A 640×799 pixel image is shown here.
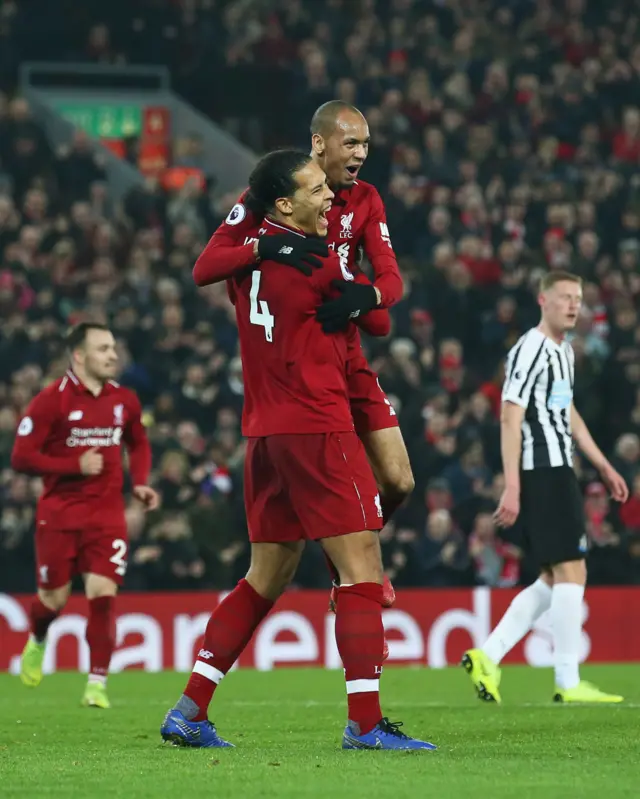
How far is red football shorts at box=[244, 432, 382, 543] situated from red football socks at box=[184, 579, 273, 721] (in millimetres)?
368

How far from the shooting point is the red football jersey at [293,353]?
6445 millimetres

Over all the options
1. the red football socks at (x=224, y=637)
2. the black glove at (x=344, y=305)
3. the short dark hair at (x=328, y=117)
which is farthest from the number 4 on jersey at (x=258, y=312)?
the red football socks at (x=224, y=637)

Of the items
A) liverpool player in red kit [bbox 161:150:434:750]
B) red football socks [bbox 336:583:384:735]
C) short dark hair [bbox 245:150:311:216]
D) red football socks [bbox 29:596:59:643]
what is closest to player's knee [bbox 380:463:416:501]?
liverpool player in red kit [bbox 161:150:434:750]

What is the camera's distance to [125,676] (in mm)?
13164

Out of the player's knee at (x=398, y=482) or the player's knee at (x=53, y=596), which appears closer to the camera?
the player's knee at (x=398, y=482)

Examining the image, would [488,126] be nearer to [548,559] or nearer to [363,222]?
[548,559]

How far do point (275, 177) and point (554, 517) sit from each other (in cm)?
358

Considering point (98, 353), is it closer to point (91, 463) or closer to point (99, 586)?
point (91, 463)

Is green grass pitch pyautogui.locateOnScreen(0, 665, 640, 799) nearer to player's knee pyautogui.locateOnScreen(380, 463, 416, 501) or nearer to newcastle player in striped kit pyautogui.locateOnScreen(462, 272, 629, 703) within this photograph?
newcastle player in striped kit pyautogui.locateOnScreen(462, 272, 629, 703)

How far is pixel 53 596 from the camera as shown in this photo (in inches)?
411

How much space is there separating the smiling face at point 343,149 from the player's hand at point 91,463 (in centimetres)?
363

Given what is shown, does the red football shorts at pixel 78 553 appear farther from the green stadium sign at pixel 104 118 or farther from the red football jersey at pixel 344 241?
the green stadium sign at pixel 104 118

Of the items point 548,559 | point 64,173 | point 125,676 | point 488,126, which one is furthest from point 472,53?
point 548,559

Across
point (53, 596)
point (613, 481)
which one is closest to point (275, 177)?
point (613, 481)
